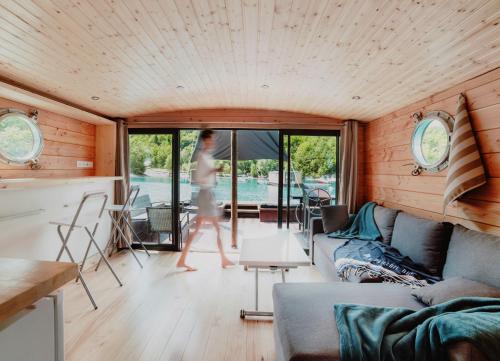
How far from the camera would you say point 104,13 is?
171 centimetres

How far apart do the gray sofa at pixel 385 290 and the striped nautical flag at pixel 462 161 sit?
0.33 metres

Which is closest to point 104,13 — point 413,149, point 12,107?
point 12,107

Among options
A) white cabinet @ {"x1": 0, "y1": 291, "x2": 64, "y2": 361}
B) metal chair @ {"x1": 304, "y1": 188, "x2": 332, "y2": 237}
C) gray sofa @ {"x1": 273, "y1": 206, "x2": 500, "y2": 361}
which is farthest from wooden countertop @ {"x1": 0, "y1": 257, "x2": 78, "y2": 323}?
metal chair @ {"x1": 304, "y1": 188, "x2": 332, "y2": 237}

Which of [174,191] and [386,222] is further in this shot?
[174,191]

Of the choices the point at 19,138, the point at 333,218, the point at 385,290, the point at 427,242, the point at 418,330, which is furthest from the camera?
the point at 333,218

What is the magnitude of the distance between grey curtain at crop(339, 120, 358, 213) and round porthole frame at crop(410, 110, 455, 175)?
103 cm

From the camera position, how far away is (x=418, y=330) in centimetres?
123

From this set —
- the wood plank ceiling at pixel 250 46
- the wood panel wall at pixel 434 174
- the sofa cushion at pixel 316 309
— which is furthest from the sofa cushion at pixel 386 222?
the wood plank ceiling at pixel 250 46

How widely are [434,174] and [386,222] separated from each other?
0.74 meters

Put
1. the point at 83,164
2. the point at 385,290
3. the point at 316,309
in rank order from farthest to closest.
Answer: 1. the point at 83,164
2. the point at 385,290
3. the point at 316,309

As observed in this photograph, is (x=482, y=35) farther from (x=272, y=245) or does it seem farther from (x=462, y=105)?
(x=272, y=245)

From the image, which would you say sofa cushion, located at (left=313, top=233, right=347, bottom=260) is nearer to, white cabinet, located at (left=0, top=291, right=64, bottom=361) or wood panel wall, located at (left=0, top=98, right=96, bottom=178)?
white cabinet, located at (left=0, top=291, right=64, bottom=361)

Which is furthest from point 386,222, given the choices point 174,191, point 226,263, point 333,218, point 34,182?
point 34,182

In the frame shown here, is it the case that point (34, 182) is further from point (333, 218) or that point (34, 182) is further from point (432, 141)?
point (432, 141)
